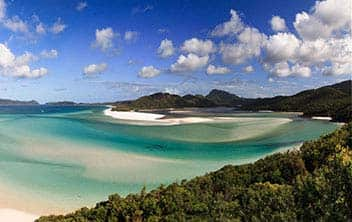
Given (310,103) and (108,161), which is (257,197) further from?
(310,103)

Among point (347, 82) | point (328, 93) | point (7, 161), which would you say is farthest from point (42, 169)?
point (347, 82)

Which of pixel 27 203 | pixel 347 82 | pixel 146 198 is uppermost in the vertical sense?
pixel 347 82

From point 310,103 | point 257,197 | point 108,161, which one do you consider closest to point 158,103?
point 310,103

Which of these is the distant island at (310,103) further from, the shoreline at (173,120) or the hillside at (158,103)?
the shoreline at (173,120)

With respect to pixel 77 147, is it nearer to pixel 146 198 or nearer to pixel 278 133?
pixel 278 133

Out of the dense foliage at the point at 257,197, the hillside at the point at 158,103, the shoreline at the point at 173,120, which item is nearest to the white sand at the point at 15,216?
the dense foliage at the point at 257,197

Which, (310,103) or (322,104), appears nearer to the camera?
(322,104)
